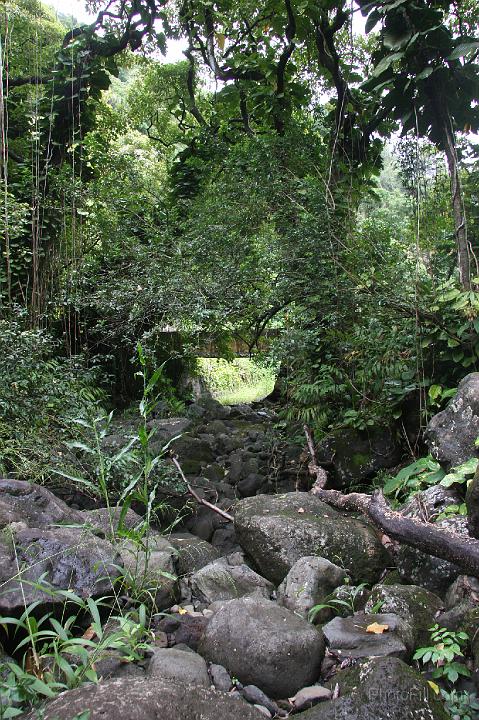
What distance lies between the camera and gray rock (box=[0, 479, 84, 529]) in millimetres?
3248

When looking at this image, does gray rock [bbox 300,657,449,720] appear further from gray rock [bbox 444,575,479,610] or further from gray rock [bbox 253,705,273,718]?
gray rock [bbox 444,575,479,610]

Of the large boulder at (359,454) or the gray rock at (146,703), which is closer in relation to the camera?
the gray rock at (146,703)

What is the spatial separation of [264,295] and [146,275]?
4.11 ft

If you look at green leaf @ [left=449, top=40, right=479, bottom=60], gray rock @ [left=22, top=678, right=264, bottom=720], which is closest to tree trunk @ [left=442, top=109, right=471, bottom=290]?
green leaf @ [left=449, top=40, right=479, bottom=60]

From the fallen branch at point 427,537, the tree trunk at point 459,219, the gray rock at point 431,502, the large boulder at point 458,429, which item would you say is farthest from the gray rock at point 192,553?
the tree trunk at point 459,219

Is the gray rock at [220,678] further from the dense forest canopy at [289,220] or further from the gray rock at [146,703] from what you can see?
the dense forest canopy at [289,220]

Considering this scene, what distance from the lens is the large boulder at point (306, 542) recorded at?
3234 mm

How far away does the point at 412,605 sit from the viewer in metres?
2.45

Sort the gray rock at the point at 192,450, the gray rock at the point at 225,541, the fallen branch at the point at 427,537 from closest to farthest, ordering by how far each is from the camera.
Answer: the fallen branch at the point at 427,537 → the gray rock at the point at 225,541 → the gray rock at the point at 192,450

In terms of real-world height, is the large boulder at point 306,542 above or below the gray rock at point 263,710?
above

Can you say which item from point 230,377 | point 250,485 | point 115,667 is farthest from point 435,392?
point 230,377

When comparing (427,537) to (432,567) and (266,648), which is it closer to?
(432,567)

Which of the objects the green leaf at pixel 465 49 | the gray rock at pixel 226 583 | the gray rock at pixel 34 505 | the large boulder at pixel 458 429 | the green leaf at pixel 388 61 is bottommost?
the gray rock at pixel 226 583

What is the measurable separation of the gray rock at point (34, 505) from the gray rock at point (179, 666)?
131cm
